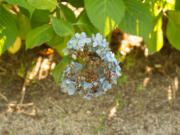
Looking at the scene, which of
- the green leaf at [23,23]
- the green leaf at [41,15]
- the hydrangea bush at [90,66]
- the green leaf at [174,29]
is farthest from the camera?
the green leaf at [23,23]

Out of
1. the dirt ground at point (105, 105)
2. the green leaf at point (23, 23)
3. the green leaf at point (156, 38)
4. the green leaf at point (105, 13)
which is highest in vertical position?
the green leaf at point (23, 23)

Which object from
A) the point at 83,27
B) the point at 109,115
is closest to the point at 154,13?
the point at 83,27

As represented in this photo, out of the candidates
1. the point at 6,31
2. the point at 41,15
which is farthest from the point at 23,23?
the point at 6,31

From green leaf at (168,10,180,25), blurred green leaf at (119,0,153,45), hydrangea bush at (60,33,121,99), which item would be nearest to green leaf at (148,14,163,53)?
green leaf at (168,10,180,25)

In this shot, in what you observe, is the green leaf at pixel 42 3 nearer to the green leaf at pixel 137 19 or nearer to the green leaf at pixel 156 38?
the green leaf at pixel 137 19

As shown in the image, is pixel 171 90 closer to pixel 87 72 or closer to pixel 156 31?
pixel 156 31

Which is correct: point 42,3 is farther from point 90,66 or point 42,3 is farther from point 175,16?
point 175,16

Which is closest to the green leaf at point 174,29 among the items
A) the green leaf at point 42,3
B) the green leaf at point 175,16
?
the green leaf at point 175,16
